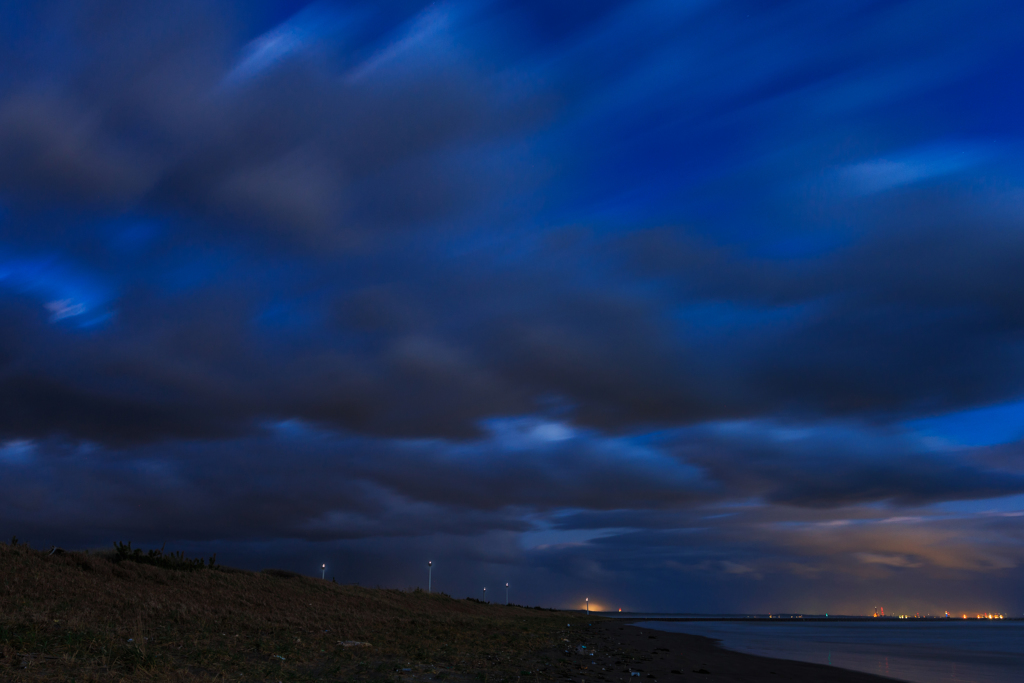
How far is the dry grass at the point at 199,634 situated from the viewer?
45.9 feet

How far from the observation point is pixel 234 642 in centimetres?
2023

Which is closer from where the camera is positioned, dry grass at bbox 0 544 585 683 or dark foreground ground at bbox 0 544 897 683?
dry grass at bbox 0 544 585 683

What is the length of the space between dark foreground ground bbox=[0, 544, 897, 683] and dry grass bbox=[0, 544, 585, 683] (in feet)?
0.20

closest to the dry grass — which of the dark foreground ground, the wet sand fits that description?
the dark foreground ground

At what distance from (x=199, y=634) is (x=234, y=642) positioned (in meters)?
1.70

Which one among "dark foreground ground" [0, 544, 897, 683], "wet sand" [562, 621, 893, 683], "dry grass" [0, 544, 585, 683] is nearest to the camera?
"dry grass" [0, 544, 585, 683]

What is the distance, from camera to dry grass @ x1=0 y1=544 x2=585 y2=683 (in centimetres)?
1400

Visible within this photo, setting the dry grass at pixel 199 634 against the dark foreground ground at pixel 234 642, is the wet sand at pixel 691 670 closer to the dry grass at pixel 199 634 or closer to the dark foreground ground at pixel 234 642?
the dark foreground ground at pixel 234 642

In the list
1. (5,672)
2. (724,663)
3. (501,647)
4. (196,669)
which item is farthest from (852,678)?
(5,672)

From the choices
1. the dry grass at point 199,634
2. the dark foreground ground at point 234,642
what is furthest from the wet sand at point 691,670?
the dry grass at point 199,634

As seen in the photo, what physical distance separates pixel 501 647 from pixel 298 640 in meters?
10.2

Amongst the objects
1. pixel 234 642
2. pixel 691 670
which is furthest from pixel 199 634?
pixel 691 670

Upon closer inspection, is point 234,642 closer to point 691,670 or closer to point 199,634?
point 199,634

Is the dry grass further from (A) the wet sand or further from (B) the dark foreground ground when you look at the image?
(A) the wet sand
